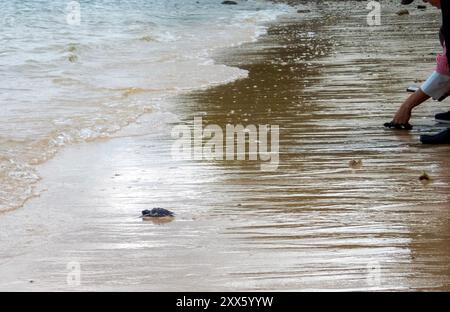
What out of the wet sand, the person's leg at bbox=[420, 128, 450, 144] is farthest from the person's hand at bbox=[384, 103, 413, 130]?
the person's leg at bbox=[420, 128, 450, 144]

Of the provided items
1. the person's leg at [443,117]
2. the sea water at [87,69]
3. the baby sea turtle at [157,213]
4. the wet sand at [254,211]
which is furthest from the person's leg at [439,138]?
the sea water at [87,69]

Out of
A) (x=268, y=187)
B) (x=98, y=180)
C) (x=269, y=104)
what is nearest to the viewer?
(x=268, y=187)

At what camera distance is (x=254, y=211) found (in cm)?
466

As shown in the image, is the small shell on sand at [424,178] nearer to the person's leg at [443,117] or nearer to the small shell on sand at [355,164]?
the small shell on sand at [355,164]

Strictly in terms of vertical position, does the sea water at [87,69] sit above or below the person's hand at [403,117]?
below

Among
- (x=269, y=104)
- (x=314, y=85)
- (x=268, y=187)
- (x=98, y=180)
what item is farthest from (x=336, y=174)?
(x=314, y=85)

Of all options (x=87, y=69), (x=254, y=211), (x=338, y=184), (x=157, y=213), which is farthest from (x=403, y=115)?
(x=87, y=69)

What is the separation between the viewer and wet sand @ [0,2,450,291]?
146 inches

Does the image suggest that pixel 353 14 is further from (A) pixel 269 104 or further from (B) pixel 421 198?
(B) pixel 421 198

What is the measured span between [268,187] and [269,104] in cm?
302

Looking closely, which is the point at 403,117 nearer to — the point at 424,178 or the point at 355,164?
the point at 355,164

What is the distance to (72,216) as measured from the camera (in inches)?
188

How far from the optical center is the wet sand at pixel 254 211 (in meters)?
3.72

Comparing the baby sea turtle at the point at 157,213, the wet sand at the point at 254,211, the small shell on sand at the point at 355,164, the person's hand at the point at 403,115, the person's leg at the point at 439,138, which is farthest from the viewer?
the person's hand at the point at 403,115
